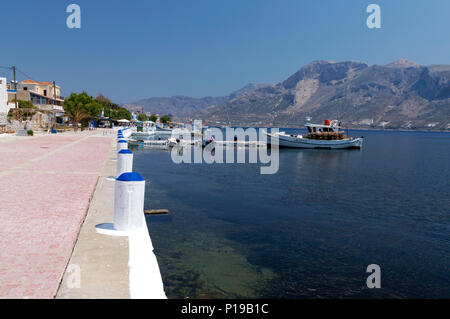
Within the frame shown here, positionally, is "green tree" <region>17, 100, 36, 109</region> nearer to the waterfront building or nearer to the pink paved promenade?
the waterfront building

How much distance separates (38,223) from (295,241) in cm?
645

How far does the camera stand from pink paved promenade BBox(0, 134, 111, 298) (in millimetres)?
4680

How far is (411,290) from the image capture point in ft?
23.6

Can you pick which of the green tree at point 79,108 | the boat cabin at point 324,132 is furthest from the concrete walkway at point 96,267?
the green tree at point 79,108

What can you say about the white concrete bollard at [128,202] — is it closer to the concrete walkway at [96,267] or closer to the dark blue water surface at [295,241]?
the concrete walkway at [96,267]

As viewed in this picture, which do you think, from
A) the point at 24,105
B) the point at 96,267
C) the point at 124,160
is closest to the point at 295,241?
the point at 124,160

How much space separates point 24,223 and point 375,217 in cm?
1174

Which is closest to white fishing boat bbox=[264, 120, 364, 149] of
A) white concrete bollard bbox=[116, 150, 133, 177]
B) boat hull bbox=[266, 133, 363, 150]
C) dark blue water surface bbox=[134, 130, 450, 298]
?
boat hull bbox=[266, 133, 363, 150]

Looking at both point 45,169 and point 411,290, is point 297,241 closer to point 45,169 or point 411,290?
point 411,290

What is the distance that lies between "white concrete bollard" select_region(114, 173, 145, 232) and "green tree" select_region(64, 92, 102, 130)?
59.2 meters

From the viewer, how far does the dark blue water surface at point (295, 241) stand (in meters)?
7.04

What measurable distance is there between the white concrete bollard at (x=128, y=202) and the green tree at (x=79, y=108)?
59.2 metres

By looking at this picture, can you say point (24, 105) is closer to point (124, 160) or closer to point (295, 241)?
point (124, 160)
